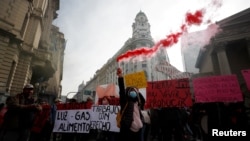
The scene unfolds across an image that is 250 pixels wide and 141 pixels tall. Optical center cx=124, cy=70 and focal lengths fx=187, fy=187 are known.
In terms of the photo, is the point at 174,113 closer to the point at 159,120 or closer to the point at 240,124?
the point at 159,120

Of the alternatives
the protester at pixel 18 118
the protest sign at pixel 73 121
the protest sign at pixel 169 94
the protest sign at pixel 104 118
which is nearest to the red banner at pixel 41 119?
the protest sign at pixel 73 121

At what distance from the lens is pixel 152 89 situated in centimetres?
830

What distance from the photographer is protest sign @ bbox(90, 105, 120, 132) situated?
7.40 meters

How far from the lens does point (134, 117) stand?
12.6 feet

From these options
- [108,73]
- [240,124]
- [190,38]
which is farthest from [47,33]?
[108,73]

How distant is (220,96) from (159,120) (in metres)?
2.71

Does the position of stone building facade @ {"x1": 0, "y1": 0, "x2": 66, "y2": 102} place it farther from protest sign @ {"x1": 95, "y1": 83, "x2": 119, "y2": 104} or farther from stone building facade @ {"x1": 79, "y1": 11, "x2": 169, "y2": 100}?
stone building facade @ {"x1": 79, "y1": 11, "x2": 169, "y2": 100}

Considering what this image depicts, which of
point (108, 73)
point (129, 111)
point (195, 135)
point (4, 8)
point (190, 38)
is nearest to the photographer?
point (129, 111)

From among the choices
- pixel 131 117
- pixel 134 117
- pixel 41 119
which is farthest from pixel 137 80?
pixel 41 119

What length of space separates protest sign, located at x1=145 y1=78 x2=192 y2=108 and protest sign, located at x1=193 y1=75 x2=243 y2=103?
67 centimetres

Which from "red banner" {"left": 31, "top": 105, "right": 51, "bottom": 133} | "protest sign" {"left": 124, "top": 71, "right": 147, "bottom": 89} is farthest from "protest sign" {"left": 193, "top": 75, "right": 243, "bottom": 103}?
"red banner" {"left": 31, "top": 105, "right": 51, "bottom": 133}

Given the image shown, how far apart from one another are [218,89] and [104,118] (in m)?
4.91

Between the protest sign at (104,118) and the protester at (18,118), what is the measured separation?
3251mm

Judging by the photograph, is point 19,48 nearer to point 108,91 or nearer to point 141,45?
point 108,91
